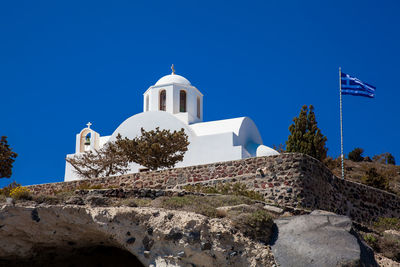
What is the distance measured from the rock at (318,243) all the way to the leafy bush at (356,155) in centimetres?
3107

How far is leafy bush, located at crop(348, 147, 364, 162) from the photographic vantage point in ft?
126

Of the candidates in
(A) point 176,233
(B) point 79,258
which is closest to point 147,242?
(A) point 176,233

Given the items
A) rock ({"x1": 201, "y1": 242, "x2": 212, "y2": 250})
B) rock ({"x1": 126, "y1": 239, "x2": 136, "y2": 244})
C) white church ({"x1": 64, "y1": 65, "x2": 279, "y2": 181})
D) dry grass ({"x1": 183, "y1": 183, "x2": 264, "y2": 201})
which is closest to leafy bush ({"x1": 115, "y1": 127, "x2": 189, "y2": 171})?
white church ({"x1": 64, "y1": 65, "x2": 279, "y2": 181})

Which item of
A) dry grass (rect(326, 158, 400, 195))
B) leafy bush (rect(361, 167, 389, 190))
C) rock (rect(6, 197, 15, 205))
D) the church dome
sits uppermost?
the church dome

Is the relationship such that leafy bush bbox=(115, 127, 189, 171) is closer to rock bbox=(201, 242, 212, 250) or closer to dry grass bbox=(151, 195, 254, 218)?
dry grass bbox=(151, 195, 254, 218)

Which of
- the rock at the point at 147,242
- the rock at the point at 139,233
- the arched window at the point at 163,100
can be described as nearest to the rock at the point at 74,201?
the rock at the point at 139,233

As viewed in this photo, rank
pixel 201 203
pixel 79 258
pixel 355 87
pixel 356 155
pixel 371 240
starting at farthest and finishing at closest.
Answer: pixel 356 155 → pixel 355 87 → pixel 371 240 → pixel 79 258 → pixel 201 203

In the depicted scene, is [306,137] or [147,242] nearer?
[147,242]

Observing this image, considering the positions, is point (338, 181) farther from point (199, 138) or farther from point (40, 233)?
point (40, 233)

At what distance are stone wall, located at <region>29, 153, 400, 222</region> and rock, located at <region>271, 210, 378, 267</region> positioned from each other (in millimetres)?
5651

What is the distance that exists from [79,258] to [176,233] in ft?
9.17

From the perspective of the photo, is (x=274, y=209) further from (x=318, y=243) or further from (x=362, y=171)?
(x=362, y=171)

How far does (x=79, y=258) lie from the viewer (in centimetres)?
1000

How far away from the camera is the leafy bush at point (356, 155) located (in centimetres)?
3853
